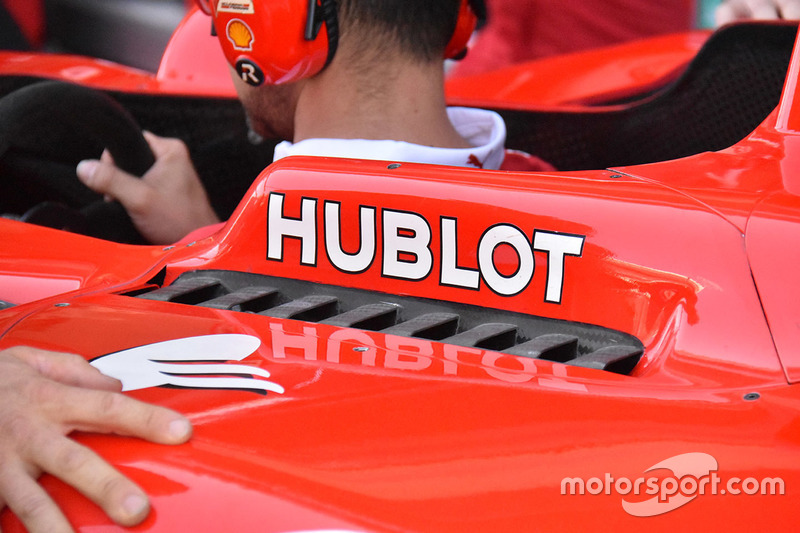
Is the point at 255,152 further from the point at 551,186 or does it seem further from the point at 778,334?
the point at 778,334

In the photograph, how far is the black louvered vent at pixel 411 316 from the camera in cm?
90

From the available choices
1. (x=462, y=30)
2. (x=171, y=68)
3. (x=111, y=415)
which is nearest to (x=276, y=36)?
(x=462, y=30)

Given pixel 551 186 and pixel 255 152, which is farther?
pixel 255 152

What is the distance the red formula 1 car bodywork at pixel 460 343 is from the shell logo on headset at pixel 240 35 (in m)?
0.24

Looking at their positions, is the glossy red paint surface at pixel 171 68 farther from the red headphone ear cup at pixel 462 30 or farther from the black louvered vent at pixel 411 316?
the black louvered vent at pixel 411 316

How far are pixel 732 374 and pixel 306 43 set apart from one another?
2.36ft

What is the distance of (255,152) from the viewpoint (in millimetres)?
1930

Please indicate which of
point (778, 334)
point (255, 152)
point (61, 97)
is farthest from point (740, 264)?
point (255, 152)

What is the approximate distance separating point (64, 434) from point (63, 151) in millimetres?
993

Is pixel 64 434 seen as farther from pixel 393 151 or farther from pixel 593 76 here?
pixel 593 76

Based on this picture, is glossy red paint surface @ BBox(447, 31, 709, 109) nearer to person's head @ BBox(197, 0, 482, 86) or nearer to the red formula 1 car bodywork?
person's head @ BBox(197, 0, 482, 86)

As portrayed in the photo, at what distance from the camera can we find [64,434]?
0.74m

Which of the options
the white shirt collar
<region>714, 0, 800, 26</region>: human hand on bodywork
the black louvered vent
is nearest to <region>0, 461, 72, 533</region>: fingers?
the black louvered vent

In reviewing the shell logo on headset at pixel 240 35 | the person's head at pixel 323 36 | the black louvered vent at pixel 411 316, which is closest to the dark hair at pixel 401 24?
the person's head at pixel 323 36
